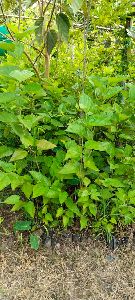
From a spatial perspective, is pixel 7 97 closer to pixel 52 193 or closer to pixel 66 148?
pixel 66 148

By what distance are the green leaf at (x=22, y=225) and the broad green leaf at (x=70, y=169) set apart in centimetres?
40

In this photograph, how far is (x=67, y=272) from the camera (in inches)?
86.4

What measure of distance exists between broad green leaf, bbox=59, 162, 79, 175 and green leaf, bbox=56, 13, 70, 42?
0.74m

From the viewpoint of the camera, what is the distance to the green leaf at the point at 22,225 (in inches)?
88.6

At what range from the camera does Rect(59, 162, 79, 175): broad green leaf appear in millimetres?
2013

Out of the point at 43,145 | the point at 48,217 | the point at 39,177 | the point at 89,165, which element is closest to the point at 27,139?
the point at 43,145

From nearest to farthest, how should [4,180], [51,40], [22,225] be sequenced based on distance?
[4,180]
[22,225]
[51,40]

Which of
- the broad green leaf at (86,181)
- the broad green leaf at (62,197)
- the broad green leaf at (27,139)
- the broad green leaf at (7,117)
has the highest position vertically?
the broad green leaf at (7,117)

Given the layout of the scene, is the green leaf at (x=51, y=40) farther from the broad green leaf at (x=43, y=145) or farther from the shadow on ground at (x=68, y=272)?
the shadow on ground at (x=68, y=272)

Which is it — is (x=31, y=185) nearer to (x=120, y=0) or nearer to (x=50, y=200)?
(x=50, y=200)

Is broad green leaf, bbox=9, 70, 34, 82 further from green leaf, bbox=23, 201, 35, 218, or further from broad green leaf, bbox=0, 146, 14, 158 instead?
green leaf, bbox=23, 201, 35, 218

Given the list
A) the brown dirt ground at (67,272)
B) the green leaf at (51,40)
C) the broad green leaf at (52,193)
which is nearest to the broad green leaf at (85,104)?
the broad green leaf at (52,193)

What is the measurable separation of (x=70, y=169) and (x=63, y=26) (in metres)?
0.84

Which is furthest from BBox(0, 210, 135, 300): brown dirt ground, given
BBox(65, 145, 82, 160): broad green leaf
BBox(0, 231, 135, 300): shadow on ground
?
BBox(65, 145, 82, 160): broad green leaf
